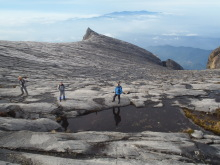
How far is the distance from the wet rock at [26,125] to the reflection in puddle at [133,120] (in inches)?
89.7

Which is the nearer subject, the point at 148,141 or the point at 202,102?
the point at 148,141

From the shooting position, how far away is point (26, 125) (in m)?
17.1

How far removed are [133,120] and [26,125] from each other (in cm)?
1148

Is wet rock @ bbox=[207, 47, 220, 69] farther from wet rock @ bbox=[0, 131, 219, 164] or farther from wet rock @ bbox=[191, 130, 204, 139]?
wet rock @ bbox=[0, 131, 219, 164]

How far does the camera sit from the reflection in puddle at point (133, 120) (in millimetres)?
19719

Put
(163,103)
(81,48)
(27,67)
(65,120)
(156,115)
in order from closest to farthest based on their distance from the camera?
1. (65,120)
2. (156,115)
3. (163,103)
4. (27,67)
5. (81,48)

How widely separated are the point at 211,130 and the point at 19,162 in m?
18.1

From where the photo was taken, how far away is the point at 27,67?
4500cm

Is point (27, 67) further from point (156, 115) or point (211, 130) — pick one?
point (211, 130)

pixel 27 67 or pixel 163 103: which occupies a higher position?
pixel 27 67

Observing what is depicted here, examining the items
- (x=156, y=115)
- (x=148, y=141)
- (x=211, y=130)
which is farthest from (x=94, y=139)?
(x=211, y=130)

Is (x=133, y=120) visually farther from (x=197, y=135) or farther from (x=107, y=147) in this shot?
(x=107, y=147)

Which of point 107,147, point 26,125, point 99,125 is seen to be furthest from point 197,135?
point 26,125

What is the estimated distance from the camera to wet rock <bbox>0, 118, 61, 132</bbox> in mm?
16266
